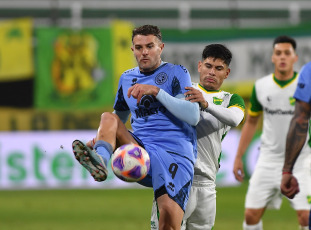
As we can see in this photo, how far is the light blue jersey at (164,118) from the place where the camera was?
598cm

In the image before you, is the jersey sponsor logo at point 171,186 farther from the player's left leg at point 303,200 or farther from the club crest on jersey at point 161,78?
the player's left leg at point 303,200

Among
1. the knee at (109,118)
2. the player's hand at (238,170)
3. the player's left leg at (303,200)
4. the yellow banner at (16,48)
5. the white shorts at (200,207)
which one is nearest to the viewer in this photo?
the knee at (109,118)

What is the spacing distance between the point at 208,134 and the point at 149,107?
75 centimetres

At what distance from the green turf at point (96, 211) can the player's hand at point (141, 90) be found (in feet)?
17.5

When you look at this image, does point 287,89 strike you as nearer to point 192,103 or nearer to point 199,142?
point 199,142

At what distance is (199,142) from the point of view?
653 centimetres

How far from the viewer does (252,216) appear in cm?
838

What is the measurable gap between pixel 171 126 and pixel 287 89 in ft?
10.1

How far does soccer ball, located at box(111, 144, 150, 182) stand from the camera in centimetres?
557

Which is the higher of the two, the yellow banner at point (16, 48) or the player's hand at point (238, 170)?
the yellow banner at point (16, 48)

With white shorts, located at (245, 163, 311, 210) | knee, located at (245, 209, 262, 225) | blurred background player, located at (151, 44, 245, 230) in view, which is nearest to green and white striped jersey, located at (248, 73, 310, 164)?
white shorts, located at (245, 163, 311, 210)

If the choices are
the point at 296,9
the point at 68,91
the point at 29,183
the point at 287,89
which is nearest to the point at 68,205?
the point at 29,183

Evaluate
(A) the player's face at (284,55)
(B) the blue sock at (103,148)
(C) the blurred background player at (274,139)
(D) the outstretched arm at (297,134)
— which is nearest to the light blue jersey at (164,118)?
(B) the blue sock at (103,148)

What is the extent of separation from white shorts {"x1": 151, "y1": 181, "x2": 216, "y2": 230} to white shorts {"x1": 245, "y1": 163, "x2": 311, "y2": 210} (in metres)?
1.96
